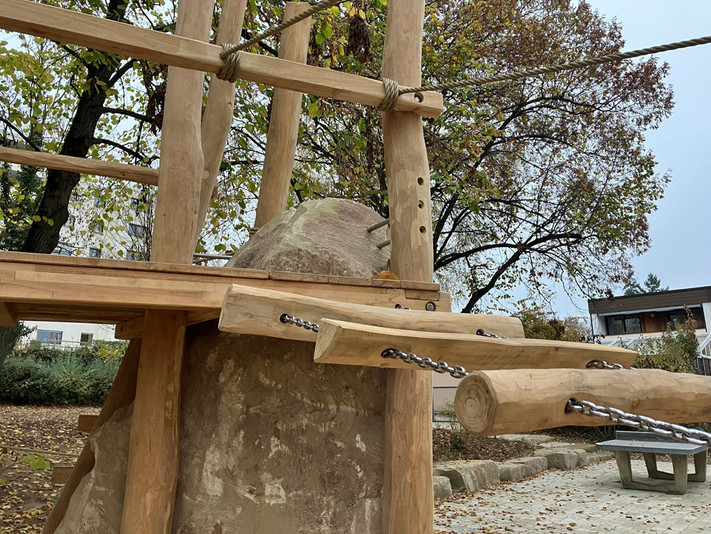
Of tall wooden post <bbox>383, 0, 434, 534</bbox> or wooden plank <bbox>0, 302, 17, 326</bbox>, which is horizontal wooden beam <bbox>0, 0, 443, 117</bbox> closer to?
tall wooden post <bbox>383, 0, 434, 534</bbox>

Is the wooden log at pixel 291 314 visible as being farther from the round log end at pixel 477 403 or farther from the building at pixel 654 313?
the building at pixel 654 313

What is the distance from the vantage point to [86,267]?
230 cm

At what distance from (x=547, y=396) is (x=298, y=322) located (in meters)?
1.02

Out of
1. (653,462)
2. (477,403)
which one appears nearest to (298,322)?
(477,403)

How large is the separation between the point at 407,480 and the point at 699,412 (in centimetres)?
155

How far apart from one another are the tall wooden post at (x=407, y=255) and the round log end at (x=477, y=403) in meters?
1.64

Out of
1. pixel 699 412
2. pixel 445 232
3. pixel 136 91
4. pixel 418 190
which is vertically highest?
pixel 136 91

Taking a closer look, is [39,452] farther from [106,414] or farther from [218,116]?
[218,116]

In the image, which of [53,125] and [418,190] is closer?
[418,190]

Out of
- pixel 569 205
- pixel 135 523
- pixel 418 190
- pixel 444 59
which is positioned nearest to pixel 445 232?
pixel 569 205

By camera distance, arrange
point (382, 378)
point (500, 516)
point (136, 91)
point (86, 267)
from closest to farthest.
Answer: point (86, 267) → point (382, 378) → point (500, 516) → point (136, 91)

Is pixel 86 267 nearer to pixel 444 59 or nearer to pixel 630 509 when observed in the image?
pixel 630 509

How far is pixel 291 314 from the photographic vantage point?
216 centimetres

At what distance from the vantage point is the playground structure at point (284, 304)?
1780mm
